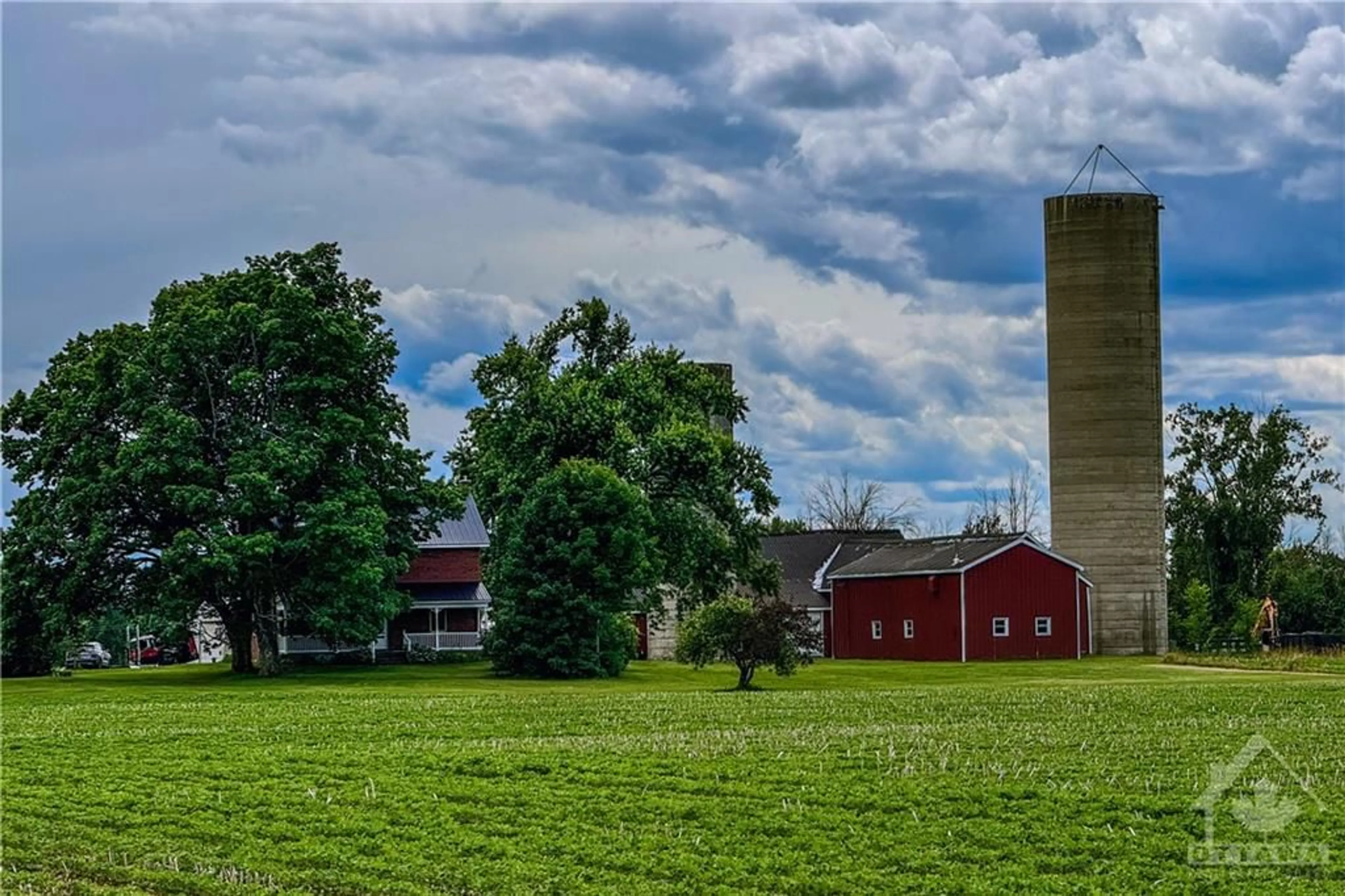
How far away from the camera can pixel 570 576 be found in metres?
55.5

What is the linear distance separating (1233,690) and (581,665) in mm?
21707

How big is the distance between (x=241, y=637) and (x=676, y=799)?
41.0m

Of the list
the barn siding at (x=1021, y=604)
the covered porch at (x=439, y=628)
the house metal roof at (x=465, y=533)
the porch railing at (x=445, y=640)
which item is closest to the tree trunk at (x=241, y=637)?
the covered porch at (x=439, y=628)

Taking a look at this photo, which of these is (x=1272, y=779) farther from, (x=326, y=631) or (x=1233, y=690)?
(x=326, y=631)

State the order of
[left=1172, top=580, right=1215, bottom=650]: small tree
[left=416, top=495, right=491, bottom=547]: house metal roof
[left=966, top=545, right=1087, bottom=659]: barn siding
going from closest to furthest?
[left=966, top=545, right=1087, bottom=659]: barn siding < [left=416, top=495, right=491, bottom=547]: house metal roof < [left=1172, top=580, right=1215, bottom=650]: small tree

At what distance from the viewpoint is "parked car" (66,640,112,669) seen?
277ft

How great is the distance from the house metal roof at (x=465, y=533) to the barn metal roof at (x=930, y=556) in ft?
51.4

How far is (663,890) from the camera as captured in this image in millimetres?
15586

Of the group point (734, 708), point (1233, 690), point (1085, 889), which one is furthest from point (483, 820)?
point (1233, 690)

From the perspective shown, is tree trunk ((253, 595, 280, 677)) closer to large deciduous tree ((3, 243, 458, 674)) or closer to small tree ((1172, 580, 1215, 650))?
large deciduous tree ((3, 243, 458, 674))

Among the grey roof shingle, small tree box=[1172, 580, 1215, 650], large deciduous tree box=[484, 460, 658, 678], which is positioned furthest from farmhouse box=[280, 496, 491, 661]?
small tree box=[1172, 580, 1215, 650]

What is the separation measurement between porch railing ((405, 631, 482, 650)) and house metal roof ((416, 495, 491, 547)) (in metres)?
3.23

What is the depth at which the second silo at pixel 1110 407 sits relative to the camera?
7181 cm

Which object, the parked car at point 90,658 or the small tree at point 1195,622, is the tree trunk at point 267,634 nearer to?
the parked car at point 90,658
